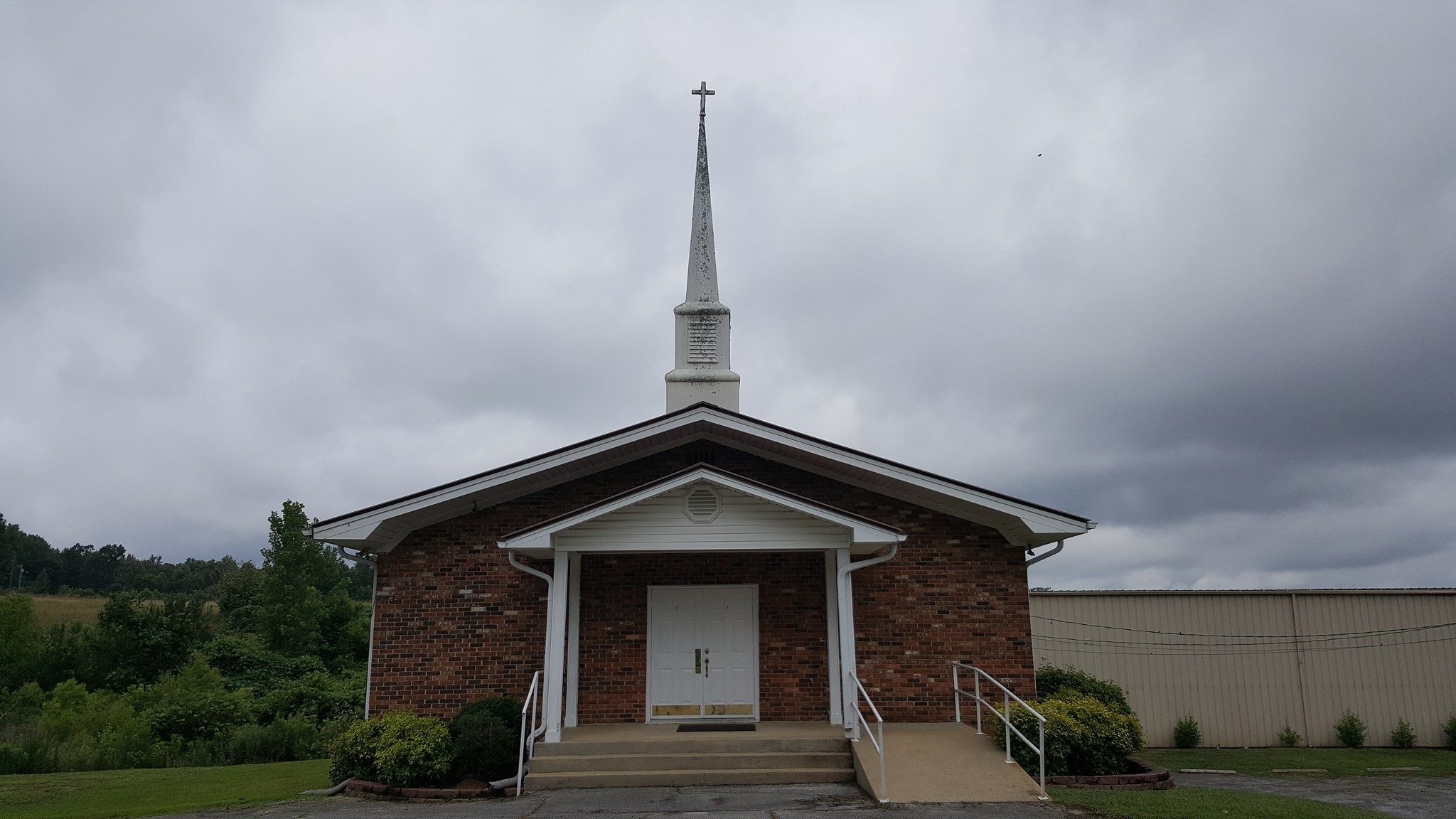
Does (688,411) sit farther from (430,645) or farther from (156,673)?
(156,673)

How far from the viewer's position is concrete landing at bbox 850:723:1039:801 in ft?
34.1

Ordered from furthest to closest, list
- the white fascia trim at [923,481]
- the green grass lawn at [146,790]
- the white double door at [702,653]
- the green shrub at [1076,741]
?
the white double door at [702,653] < the white fascia trim at [923,481] < the green shrub at [1076,741] < the green grass lawn at [146,790]

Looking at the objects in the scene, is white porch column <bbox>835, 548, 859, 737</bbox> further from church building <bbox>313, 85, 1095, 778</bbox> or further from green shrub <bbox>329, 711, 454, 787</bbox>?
green shrub <bbox>329, 711, 454, 787</bbox>

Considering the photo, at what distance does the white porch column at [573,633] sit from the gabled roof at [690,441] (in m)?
1.41

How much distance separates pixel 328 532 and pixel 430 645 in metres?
2.23

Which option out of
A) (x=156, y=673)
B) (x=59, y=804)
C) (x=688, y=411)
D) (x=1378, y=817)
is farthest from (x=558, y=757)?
(x=156, y=673)

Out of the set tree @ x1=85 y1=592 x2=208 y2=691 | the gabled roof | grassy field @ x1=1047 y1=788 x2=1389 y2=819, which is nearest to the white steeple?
the gabled roof

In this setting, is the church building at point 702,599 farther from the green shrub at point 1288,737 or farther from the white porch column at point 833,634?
the green shrub at point 1288,737

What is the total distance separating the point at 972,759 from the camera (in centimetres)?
1143

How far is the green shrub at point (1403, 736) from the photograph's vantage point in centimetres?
1975

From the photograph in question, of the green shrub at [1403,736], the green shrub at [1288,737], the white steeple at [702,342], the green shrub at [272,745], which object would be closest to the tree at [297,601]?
the green shrub at [272,745]

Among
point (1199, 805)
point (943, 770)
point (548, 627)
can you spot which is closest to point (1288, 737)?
point (1199, 805)

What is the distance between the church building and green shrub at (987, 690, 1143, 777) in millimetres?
1713

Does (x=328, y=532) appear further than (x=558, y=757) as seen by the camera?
Yes
